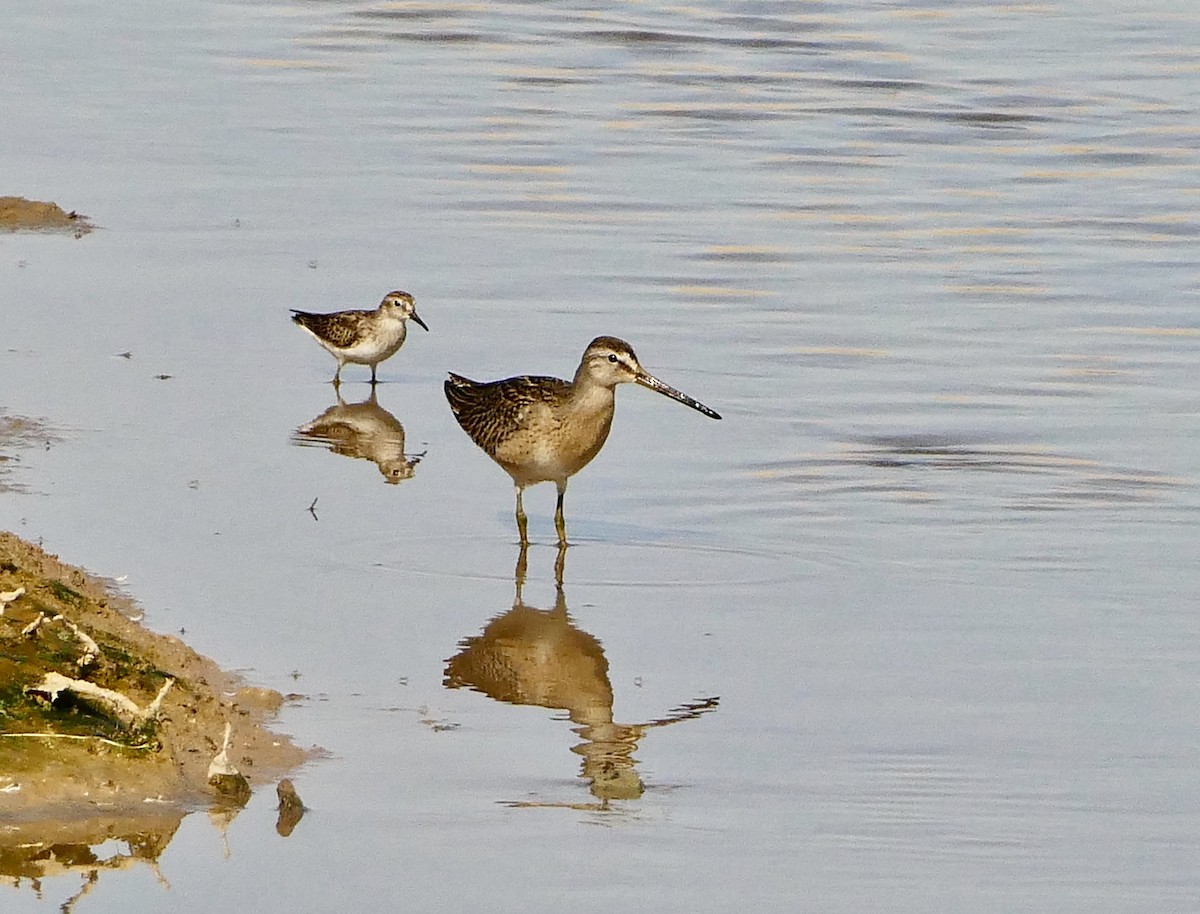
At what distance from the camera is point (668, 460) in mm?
11609

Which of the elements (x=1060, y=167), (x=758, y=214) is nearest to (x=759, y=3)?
(x=1060, y=167)

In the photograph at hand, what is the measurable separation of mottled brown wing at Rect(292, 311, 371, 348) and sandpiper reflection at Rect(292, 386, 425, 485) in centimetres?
34

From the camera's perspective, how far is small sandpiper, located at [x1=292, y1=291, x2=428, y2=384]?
43.1 feet

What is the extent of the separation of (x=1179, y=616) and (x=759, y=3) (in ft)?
64.9

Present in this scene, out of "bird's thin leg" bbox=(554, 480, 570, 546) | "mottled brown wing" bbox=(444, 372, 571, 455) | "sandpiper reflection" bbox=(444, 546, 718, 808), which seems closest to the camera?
"sandpiper reflection" bbox=(444, 546, 718, 808)

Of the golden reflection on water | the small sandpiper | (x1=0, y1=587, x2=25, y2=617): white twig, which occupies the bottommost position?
the golden reflection on water

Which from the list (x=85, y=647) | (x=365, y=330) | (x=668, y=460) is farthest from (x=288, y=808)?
(x=365, y=330)

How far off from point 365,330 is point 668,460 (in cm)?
236

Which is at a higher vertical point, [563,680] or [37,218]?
[37,218]

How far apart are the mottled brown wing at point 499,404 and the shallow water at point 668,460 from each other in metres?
0.36

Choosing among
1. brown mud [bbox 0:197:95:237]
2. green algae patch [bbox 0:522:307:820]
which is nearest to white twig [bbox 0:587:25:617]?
green algae patch [bbox 0:522:307:820]

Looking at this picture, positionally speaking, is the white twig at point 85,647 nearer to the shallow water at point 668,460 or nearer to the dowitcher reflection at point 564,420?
the shallow water at point 668,460

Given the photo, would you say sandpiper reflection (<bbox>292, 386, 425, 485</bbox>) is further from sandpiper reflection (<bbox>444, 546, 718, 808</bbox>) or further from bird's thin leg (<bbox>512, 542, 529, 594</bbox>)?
sandpiper reflection (<bbox>444, 546, 718, 808</bbox>)

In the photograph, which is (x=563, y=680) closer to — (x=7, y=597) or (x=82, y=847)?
(x=7, y=597)
